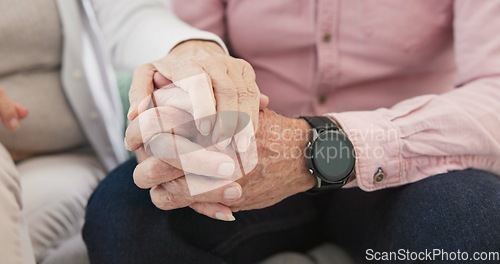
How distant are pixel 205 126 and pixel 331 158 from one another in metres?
0.18

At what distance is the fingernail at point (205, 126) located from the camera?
1.78 feet

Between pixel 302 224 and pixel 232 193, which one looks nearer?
pixel 232 193

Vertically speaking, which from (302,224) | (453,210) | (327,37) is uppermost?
(327,37)

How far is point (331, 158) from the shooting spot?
63 cm

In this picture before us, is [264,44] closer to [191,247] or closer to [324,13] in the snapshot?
[324,13]

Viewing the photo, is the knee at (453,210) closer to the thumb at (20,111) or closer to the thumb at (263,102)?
the thumb at (263,102)

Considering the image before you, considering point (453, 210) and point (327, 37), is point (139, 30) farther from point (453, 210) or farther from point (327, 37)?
point (453, 210)

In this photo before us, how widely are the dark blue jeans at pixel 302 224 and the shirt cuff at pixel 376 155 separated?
31 mm

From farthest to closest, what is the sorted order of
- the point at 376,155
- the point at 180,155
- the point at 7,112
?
1. the point at 7,112
2. the point at 376,155
3. the point at 180,155

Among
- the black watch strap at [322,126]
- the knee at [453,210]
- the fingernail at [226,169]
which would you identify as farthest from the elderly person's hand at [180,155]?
the knee at [453,210]

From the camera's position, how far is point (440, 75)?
2.80 feet

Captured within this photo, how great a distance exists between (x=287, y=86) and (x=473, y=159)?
0.32 metres

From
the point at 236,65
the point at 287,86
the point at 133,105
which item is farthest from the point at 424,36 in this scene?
the point at 133,105

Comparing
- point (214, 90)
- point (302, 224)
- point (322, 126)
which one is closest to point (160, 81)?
point (214, 90)
